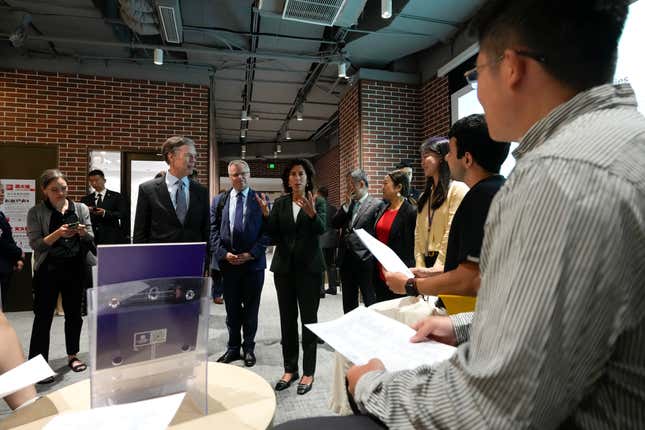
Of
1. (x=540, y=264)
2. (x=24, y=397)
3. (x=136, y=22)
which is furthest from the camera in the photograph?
(x=136, y=22)

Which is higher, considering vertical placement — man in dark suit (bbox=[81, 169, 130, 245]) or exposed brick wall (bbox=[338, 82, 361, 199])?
exposed brick wall (bbox=[338, 82, 361, 199])

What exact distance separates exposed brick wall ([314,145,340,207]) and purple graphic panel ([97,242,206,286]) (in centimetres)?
947

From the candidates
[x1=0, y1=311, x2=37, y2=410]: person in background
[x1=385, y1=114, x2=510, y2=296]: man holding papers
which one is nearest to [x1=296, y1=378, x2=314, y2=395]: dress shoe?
[x1=385, y1=114, x2=510, y2=296]: man holding papers

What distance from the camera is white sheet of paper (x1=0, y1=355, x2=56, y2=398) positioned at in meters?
0.85

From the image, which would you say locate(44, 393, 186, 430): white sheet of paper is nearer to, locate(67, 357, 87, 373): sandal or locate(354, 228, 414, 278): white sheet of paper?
locate(354, 228, 414, 278): white sheet of paper

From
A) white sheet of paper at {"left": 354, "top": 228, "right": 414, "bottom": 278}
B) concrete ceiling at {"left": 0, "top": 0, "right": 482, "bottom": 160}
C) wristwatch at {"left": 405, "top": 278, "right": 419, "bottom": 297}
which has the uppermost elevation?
concrete ceiling at {"left": 0, "top": 0, "right": 482, "bottom": 160}

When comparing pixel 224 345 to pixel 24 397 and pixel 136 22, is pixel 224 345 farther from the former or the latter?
pixel 136 22

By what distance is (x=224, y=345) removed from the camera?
364cm

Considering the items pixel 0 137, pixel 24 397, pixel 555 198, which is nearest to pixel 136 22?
pixel 0 137

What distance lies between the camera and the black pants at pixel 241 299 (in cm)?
308

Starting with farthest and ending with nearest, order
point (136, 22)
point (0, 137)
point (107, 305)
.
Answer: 1. point (0, 137)
2. point (136, 22)
3. point (107, 305)

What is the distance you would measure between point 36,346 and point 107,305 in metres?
2.66

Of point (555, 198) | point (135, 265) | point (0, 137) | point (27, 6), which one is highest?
point (27, 6)

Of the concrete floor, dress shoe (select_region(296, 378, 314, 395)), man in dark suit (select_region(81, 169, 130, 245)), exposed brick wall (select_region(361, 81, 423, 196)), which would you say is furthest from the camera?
exposed brick wall (select_region(361, 81, 423, 196))
